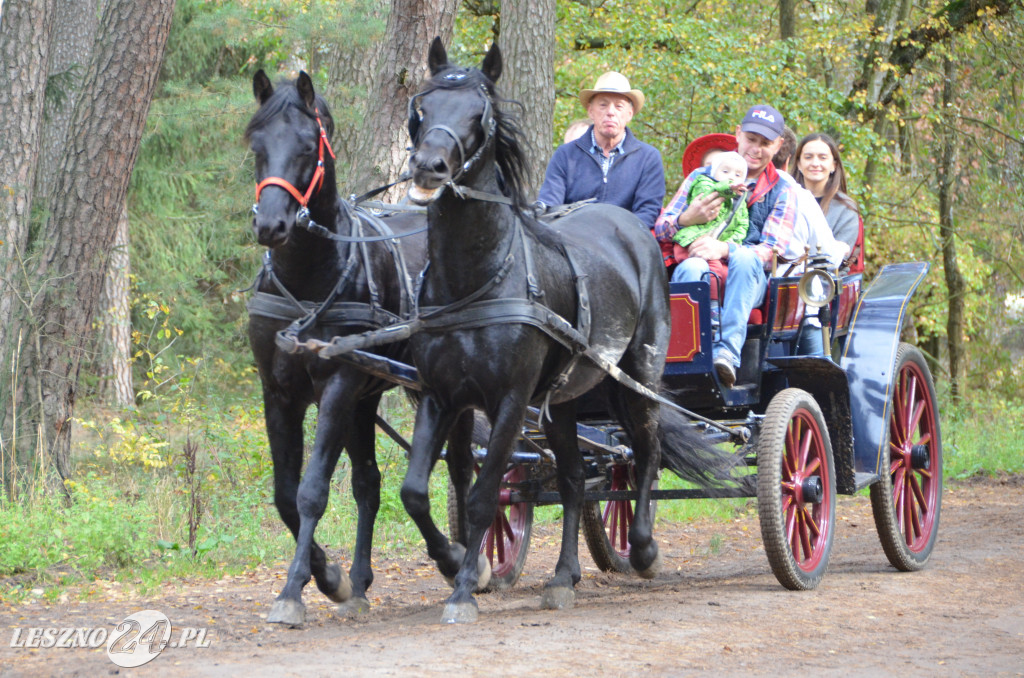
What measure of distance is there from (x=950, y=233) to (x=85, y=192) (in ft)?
41.3

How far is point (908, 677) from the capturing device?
12.6 feet

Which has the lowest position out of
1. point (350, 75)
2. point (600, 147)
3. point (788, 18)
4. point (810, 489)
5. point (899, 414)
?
point (810, 489)

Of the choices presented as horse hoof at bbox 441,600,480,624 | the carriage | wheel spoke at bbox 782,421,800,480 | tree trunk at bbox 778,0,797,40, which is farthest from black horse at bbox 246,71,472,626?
tree trunk at bbox 778,0,797,40

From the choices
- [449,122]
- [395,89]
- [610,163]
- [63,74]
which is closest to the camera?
[449,122]

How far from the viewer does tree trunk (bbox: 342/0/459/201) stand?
27.7ft

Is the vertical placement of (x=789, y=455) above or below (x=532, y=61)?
below

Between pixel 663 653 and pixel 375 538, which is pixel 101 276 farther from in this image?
pixel 663 653

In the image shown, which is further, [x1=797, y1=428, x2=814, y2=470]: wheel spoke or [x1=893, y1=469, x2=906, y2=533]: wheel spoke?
[x1=893, y1=469, x2=906, y2=533]: wheel spoke

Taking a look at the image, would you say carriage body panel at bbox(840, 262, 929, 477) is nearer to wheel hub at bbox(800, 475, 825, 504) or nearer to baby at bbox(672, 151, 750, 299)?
wheel hub at bbox(800, 475, 825, 504)

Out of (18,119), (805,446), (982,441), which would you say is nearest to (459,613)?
(805,446)

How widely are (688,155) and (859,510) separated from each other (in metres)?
4.52

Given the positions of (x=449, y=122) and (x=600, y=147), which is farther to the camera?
(x=600, y=147)

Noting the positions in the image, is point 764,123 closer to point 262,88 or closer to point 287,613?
point 262,88

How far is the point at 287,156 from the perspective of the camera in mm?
→ 4551
